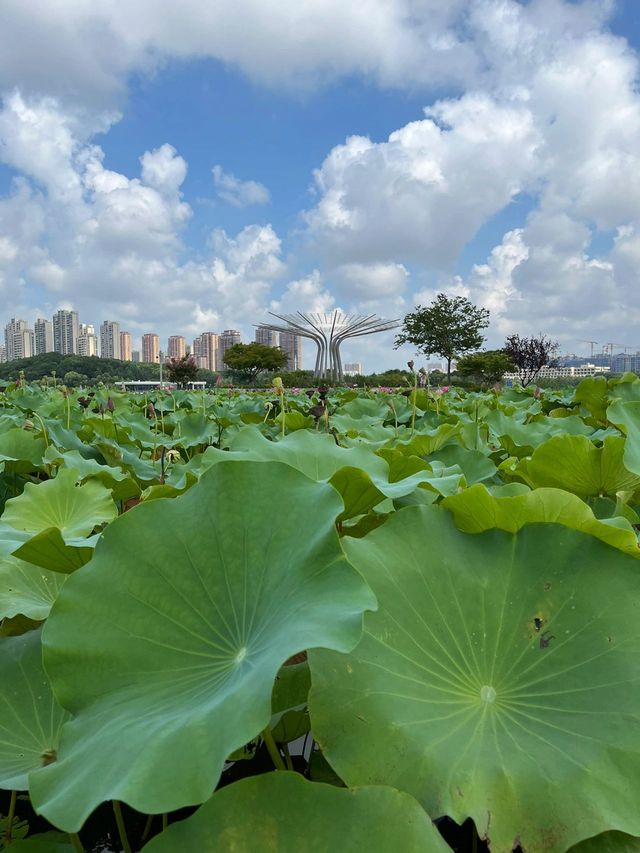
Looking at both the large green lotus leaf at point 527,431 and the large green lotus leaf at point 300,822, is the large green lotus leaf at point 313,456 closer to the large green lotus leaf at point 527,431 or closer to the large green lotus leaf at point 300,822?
the large green lotus leaf at point 300,822

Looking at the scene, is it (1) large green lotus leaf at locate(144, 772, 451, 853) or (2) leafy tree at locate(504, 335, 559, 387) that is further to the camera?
(2) leafy tree at locate(504, 335, 559, 387)

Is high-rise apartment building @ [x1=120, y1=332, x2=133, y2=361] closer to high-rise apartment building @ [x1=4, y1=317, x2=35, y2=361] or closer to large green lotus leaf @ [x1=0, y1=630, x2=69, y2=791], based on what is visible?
high-rise apartment building @ [x1=4, y1=317, x2=35, y2=361]

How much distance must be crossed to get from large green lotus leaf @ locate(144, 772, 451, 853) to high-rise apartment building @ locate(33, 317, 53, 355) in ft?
147

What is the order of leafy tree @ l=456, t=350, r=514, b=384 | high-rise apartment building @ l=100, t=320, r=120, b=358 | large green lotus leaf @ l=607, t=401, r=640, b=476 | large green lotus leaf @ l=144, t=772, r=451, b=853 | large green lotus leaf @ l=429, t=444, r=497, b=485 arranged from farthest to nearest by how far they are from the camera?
high-rise apartment building @ l=100, t=320, r=120, b=358 → leafy tree @ l=456, t=350, r=514, b=384 → large green lotus leaf @ l=429, t=444, r=497, b=485 → large green lotus leaf @ l=607, t=401, r=640, b=476 → large green lotus leaf @ l=144, t=772, r=451, b=853

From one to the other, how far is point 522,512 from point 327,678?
0.30m

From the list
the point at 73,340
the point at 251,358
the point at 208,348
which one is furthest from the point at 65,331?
the point at 208,348

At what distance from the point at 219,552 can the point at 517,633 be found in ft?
0.96

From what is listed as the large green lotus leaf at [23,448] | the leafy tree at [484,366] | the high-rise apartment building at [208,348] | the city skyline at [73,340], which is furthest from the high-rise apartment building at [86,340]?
the large green lotus leaf at [23,448]

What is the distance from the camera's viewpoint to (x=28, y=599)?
94cm

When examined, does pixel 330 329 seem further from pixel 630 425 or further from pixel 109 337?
pixel 630 425

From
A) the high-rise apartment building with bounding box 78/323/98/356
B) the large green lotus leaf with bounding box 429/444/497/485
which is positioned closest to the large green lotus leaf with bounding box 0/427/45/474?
the large green lotus leaf with bounding box 429/444/497/485

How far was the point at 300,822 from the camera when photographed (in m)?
0.41

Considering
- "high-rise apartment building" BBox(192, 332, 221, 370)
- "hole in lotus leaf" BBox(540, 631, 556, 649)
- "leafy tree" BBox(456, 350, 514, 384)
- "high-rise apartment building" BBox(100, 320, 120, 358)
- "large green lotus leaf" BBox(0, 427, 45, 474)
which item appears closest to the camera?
"hole in lotus leaf" BBox(540, 631, 556, 649)

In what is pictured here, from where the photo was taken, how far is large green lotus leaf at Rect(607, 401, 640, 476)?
1052 millimetres
